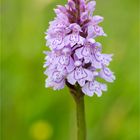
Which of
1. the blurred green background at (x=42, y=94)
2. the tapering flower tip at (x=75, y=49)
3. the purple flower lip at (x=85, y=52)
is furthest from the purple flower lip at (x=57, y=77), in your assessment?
the blurred green background at (x=42, y=94)

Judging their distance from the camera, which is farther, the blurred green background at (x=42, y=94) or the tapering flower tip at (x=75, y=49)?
the blurred green background at (x=42, y=94)

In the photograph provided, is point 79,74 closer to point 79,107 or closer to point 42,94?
point 79,107

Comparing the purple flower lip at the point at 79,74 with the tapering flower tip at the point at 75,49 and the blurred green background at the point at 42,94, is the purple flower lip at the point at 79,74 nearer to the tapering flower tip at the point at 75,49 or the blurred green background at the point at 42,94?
the tapering flower tip at the point at 75,49

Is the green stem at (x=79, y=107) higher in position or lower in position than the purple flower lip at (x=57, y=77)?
lower

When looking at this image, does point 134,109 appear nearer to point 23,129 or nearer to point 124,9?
point 23,129

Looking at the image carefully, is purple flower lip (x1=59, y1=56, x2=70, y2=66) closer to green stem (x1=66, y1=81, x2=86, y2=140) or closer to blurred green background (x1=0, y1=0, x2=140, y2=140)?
green stem (x1=66, y1=81, x2=86, y2=140)

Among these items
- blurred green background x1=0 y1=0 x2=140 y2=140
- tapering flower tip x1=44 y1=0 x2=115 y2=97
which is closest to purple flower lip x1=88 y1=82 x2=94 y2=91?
tapering flower tip x1=44 y1=0 x2=115 y2=97
